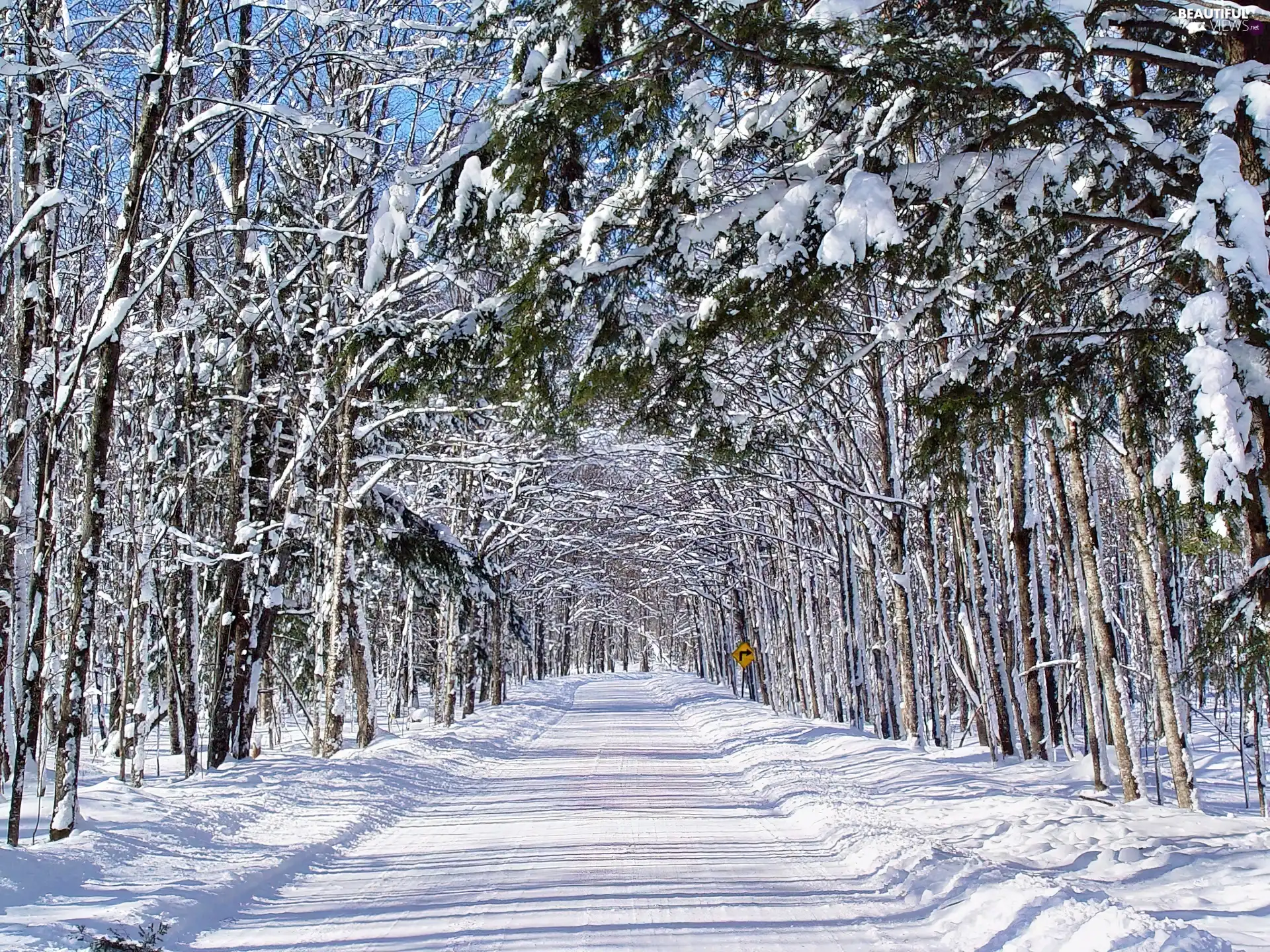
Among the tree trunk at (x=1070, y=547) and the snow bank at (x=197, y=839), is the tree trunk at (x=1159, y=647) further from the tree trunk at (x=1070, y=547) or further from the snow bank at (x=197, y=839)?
the snow bank at (x=197, y=839)

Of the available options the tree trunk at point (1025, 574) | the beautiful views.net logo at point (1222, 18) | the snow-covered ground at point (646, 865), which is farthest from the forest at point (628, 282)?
the snow-covered ground at point (646, 865)

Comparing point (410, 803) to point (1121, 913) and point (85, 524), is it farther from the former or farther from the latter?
point (1121, 913)

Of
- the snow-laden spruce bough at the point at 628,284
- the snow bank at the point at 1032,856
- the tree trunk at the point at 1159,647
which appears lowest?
the snow bank at the point at 1032,856

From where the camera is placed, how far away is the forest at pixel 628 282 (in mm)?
5719

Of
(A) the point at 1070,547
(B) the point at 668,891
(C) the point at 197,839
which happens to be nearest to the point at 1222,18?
(B) the point at 668,891

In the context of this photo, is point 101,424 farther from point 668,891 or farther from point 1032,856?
point 1032,856

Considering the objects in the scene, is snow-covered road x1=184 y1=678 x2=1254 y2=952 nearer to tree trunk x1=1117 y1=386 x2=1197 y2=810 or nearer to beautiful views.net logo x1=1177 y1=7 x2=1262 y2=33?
tree trunk x1=1117 y1=386 x2=1197 y2=810

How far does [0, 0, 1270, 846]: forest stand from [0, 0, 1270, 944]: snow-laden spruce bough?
4 centimetres

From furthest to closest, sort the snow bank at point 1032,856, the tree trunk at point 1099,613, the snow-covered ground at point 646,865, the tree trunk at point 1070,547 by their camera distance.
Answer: the tree trunk at point 1070,547 → the tree trunk at point 1099,613 → the snow-covered ground at point 646,865 → the snow bank at point 1032,856

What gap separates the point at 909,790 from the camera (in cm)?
1236

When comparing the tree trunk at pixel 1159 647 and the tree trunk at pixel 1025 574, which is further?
the tree trunk at pixel 1025 574

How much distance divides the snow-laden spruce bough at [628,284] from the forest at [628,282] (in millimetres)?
42

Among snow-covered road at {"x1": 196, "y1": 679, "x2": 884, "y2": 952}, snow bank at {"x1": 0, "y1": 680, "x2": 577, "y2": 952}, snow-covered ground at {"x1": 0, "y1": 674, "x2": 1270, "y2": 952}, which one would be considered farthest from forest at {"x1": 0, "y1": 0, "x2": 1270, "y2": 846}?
snow-covered road at {"x1": 196, "y1": 679, "x2": 884, "y2": 952}

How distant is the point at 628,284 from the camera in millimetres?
6660
